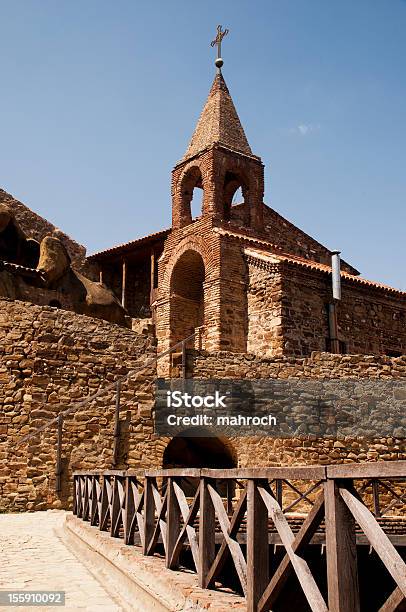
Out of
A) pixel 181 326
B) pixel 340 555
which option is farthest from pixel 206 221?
pixel 340 555

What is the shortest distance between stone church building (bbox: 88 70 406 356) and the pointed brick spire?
49 mm

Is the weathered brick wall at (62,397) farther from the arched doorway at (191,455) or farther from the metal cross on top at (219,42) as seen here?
the metal cross on top at (219,42)

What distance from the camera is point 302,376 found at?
14.6 m

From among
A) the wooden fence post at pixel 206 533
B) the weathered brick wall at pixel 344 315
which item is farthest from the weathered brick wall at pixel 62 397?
the wooden fence post at pixel 206 533

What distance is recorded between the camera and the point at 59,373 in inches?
509

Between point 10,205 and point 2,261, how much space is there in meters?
7.66

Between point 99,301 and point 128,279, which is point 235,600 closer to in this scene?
point 99,301

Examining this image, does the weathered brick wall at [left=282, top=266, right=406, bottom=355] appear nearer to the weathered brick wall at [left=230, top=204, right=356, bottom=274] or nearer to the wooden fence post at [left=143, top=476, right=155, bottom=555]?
the weathered brick wall at [left=230, top=204, right=356, bottom=274]

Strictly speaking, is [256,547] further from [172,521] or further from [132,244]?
[132,244]

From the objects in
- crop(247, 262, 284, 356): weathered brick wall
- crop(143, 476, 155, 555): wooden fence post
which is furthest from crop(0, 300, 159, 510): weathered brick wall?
crop(143, 476, 155, 555): wooden fence post

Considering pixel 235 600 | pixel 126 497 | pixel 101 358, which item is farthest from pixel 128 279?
pixel 235 600

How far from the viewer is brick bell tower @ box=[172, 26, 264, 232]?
21.7 meters

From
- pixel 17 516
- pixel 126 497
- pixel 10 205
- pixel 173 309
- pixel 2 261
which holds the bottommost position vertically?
pixel 17 516

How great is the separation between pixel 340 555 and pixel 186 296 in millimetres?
19859
